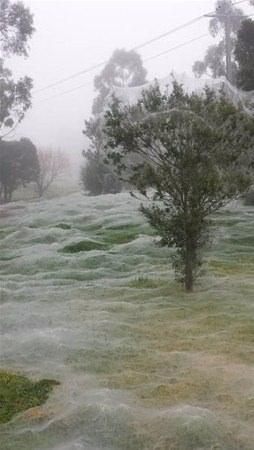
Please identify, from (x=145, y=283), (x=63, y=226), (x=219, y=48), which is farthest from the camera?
(x=219, y=48)

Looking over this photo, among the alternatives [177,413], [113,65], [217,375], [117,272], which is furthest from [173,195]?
[113,65]

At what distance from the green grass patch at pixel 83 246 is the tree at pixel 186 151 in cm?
Result: 686

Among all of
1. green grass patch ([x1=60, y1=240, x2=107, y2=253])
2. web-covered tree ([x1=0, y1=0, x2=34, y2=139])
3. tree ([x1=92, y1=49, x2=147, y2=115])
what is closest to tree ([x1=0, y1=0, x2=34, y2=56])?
web-covered tree ([x1=0, y1=0, x2=34, y2=139])

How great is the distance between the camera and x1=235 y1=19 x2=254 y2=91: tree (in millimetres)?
23594

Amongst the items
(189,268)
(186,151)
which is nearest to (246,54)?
(186,151)

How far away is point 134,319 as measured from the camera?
11.2 metres

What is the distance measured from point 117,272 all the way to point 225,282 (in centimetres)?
337

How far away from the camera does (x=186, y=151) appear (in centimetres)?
1217

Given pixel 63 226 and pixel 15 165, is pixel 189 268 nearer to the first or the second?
pixel 63 226

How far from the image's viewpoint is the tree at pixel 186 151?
1210 centimetres

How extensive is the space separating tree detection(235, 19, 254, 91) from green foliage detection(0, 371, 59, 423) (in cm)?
1849

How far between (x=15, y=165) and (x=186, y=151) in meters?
40.9

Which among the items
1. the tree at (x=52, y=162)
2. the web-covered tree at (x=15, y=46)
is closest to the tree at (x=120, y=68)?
the tree at (x=52, y=162)

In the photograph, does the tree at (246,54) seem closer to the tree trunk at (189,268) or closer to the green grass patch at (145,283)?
the green grass patch at (145,283)
